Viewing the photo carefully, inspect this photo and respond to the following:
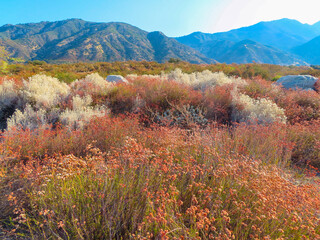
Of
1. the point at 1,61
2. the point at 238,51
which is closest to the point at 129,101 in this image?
the point at 1,61

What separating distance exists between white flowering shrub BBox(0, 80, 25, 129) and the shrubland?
0.04m

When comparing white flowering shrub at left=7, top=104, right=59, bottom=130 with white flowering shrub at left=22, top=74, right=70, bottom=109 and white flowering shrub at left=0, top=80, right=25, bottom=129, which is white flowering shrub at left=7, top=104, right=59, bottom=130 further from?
white flowering shrub at left=0, top=80, right=25, bottom=129

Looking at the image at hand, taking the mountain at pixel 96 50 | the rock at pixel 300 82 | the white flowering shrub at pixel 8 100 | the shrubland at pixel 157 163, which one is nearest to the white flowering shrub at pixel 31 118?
the shrubland at pixel 157 163

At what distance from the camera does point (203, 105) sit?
575cm

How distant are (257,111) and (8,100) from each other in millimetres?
8576

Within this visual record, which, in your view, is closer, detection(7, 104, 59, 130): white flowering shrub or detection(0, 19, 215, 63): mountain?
detection(7, 104, 59, 130): white flowering shrub

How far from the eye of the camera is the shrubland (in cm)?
156

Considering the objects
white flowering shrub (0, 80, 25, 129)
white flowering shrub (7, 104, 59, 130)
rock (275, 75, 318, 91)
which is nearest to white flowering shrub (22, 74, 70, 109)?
white flowering shrub (0, 80, 25, 129)

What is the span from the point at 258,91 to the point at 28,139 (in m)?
8.03

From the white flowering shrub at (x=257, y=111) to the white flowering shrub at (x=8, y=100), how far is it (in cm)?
758

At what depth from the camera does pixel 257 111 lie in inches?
205

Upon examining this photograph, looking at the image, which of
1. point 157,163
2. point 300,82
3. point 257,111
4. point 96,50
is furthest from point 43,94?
point 96,50

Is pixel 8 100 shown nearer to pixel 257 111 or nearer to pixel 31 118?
pixel 31 118

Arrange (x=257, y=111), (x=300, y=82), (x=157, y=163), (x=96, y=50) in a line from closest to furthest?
(x=157, y=163)
(x=257, y=111)
(x=300, y=82)
(x=96, y=50)
